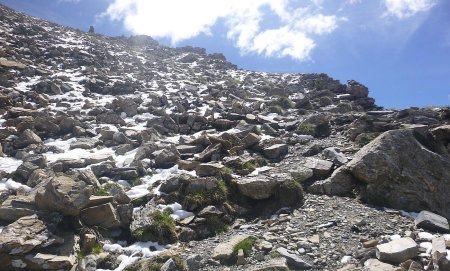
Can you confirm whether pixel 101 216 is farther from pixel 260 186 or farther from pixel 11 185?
pixel 260 186

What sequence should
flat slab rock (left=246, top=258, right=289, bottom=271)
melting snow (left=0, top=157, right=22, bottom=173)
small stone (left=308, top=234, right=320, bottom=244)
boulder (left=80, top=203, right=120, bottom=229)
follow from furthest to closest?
melting snow (left=0, top=157, right=22, bottom=173), boulder (left=80, top=203, right=120, bottom=229), small stone (left=308, top=234, right=320, bottom=244), flat slab rock (left=246, top=258, right=289, bottom=271)

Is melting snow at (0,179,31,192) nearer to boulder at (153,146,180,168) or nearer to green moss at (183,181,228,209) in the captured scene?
boulder at (153,146,180,168)

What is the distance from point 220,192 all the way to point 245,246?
312 cm

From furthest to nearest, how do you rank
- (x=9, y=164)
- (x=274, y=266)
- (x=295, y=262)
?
1. (x=9, y=164)
2. (x=295, y=262)
3. (x=274, y=266)

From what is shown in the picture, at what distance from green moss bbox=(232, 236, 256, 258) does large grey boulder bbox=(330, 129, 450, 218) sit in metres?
4.59

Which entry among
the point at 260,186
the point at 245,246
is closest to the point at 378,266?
the point at 245,246

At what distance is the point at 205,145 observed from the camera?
56.3 ft

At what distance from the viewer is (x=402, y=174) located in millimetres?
11930

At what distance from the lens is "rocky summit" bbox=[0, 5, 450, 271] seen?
8703 mm

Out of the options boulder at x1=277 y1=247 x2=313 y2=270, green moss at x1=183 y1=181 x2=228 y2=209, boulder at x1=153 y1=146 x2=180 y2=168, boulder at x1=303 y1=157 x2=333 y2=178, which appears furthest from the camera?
boulder at x1=153 y1=146 x2=180 y2=168

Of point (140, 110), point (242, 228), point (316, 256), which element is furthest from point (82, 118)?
point (316, 256)

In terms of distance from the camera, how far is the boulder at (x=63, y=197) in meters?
9.38

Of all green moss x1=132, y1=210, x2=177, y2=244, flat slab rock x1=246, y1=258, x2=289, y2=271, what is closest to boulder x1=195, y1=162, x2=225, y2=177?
green moss x1=132, y1=210, x2=177, y2=244

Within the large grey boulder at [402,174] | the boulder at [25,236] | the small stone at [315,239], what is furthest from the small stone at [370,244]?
the boulder at [25,236]
